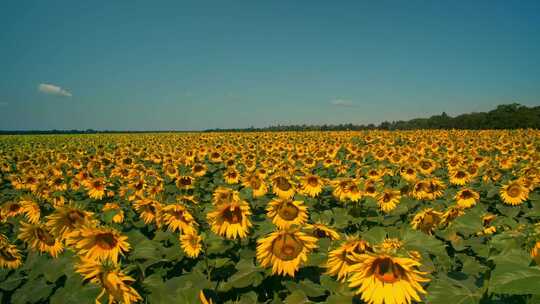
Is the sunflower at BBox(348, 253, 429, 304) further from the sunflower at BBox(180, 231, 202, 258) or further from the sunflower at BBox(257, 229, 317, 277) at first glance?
the sunflower at BBox(180, 231, 202, 258)

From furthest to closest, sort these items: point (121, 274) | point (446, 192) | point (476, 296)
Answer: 1. point (446, 192)
2. point (121, 274)
3. point (476, 296)

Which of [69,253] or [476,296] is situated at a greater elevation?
[476,296]

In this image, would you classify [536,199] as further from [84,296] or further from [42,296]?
[42,296]

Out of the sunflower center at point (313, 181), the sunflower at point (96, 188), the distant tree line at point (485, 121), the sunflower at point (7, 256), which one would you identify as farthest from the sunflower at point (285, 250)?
the distant tree line at point (485, 121)

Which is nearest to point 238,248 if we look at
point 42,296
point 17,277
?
point 42,296

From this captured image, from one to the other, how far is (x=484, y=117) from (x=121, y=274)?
50.4 meters

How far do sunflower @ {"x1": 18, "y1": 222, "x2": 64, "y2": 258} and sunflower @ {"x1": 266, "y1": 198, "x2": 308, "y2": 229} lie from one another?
8.54ft

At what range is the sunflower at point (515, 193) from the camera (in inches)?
250

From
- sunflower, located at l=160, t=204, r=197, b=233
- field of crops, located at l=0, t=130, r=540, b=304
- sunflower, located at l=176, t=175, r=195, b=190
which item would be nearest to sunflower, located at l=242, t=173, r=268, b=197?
field of crops, located at l=0, t=130, r=540, b=304

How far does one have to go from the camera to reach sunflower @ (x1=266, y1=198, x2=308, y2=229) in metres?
3.53

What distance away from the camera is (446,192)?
23.6 ft

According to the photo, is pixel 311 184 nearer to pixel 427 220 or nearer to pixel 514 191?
pixel 427 220

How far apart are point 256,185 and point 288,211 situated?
3.27 m

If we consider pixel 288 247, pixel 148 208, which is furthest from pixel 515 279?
pixel 148 208
